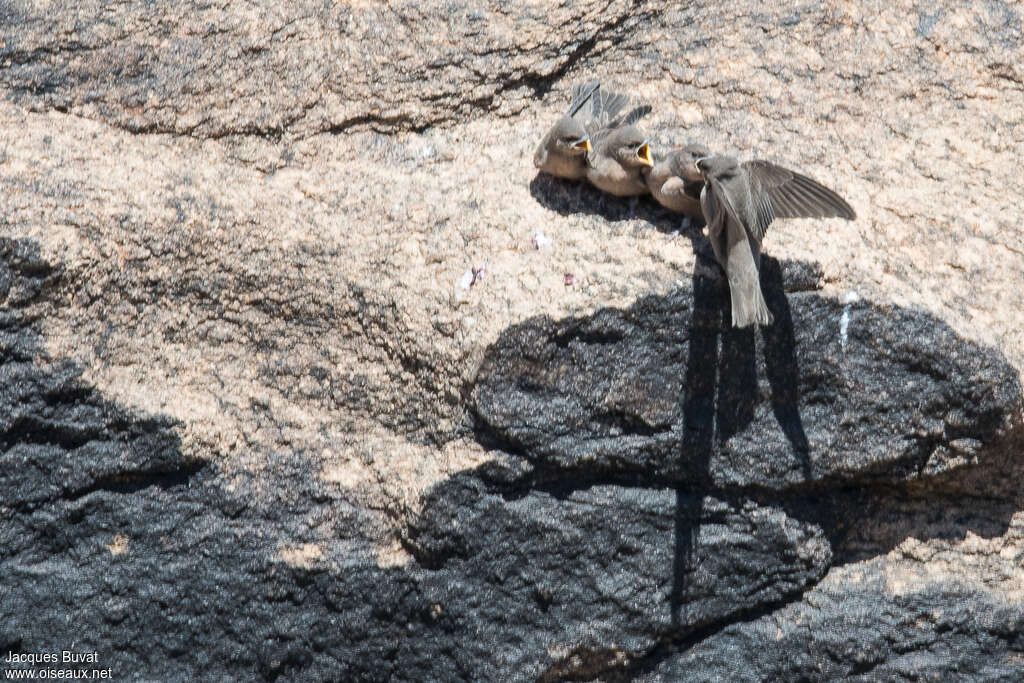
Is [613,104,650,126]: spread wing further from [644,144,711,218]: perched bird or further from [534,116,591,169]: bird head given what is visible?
[644,144,711,218]: perched bird

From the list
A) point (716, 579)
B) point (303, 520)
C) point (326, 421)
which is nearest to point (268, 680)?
point (303, 520)

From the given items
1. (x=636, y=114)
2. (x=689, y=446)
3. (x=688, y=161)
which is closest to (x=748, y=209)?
(x=688, y=161)

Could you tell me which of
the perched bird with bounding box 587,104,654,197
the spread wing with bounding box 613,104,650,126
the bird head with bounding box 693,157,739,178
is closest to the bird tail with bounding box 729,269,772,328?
the bird head with bounding box 693,157,739,178

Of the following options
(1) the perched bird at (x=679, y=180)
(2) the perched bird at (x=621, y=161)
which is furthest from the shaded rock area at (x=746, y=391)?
(2) the perched bird at (x=621, y=161)

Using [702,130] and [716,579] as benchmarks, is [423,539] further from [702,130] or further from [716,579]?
[702,130]

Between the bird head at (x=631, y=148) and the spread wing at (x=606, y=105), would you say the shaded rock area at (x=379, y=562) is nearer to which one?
the bird head at (x=631, y=148)

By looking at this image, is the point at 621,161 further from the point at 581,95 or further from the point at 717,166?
the point at 581,95
